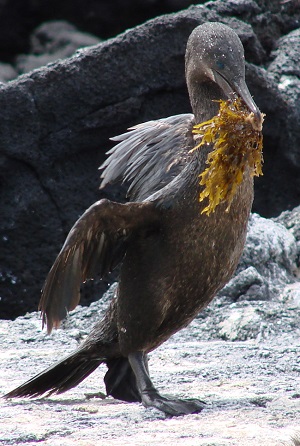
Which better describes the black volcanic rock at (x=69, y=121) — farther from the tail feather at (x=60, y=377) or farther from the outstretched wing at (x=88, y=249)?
the outstretched wing at (x=88, y=249)

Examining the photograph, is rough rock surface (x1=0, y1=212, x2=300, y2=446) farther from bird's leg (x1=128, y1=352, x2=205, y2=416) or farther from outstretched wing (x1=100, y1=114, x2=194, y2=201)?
outstretched wing (x1=100, y1=114, x2=194, y2=201)

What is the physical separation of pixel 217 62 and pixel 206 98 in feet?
0.79

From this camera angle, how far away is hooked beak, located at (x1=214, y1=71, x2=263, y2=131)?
371cm

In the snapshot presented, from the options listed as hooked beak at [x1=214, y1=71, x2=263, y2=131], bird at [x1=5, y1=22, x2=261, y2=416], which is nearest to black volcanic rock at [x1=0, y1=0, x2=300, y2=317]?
bird at [x1=5, y1=22, x2=261, y2=416]

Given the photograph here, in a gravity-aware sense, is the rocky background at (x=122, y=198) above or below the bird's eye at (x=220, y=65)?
below

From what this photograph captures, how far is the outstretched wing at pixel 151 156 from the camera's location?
459cm

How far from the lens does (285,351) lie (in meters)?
4.98

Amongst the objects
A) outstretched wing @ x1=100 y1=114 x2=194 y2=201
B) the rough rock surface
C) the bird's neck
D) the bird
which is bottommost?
the rough rock surface

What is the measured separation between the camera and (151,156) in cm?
486

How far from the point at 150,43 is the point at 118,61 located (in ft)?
0.89

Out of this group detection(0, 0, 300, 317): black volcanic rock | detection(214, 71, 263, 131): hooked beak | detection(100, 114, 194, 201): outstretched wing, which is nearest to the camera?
detection(214, 71, 263, 131): hooked beak

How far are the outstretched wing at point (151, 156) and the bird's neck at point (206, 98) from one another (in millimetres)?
275

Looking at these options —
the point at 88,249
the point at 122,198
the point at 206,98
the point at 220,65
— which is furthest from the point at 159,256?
the point at 122,198

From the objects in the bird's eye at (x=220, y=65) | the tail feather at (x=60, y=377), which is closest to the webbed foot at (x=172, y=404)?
the tail feather at (x=60, y=377)
